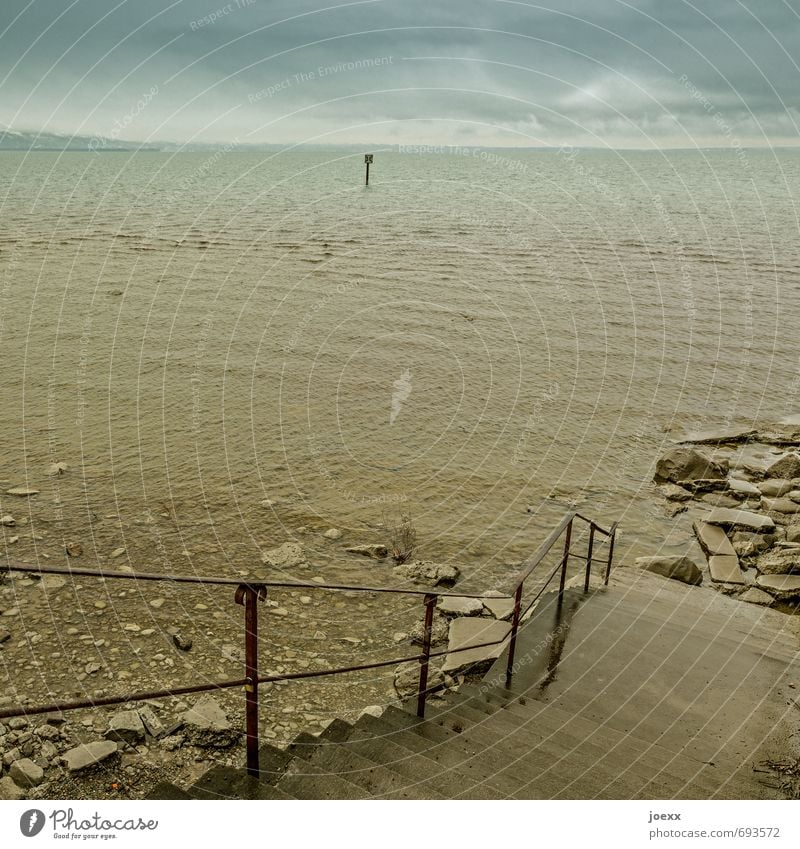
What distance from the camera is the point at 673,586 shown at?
9.05m

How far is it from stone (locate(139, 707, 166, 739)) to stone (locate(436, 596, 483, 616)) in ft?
10.7

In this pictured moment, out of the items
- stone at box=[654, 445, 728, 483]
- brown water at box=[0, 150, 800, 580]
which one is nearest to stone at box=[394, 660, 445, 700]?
brown water at box=[0, 150, 800, 580]

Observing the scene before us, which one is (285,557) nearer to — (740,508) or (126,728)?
(126,728)

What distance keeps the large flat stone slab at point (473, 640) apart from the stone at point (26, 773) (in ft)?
11.7

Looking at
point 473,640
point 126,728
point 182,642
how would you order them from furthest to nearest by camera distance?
point 473,640 < point 182,642 < point 126,728

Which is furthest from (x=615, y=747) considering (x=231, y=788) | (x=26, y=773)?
(x=26, y=773)

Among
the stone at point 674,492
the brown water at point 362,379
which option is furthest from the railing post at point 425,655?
the stone at point 674,492

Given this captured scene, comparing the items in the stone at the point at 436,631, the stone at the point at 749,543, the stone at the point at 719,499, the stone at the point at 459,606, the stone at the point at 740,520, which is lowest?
the stone at the point at 436,631

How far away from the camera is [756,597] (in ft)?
29.4

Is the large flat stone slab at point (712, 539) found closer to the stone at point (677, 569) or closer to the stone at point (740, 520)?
the stone at point (740, 520)

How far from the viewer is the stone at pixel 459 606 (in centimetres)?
844

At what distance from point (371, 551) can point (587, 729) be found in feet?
14.8

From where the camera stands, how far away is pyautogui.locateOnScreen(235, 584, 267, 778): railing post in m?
4.06

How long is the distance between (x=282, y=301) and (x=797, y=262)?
21.1 m
